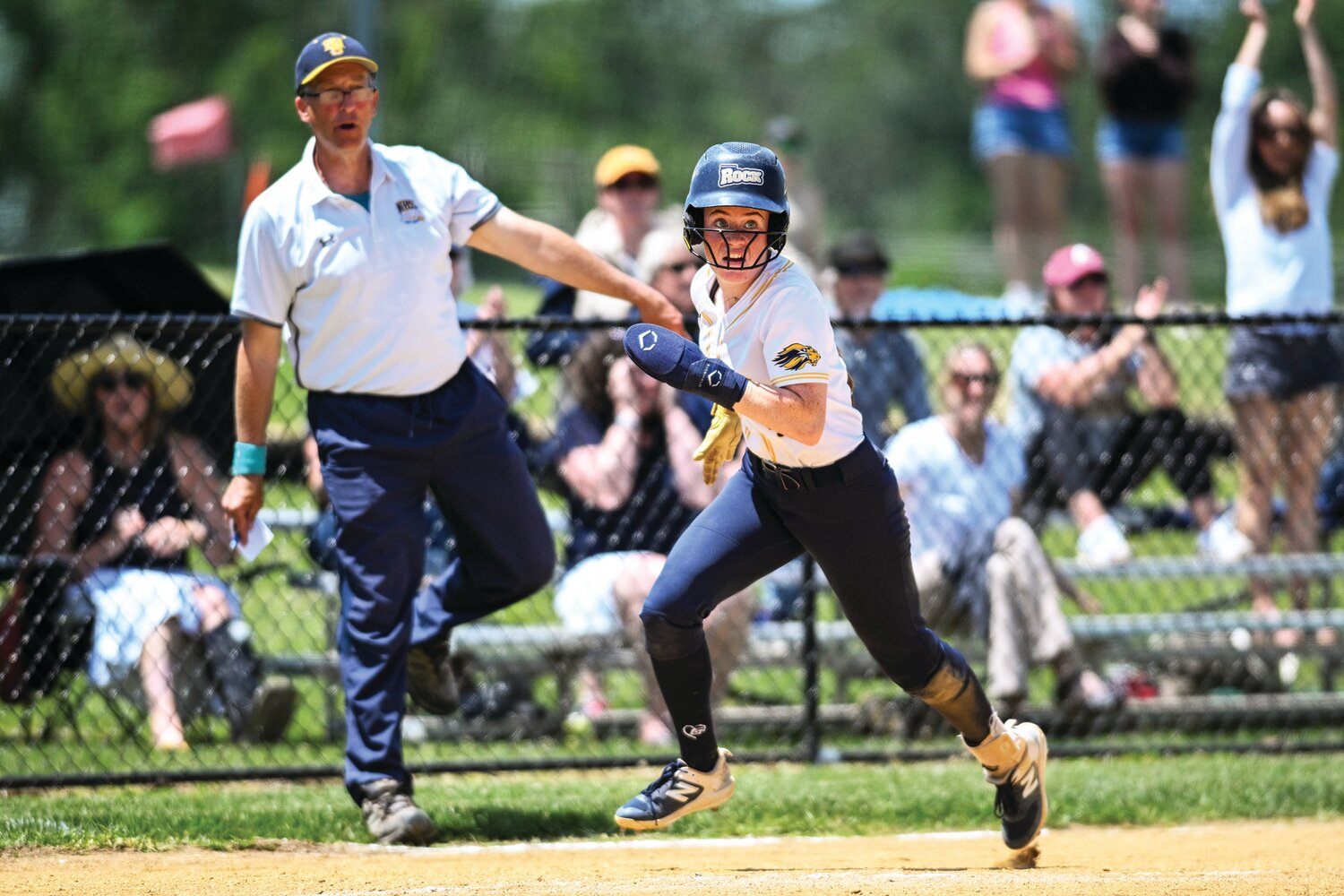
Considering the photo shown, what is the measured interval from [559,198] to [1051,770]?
11278 mm

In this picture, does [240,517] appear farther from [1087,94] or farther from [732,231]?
[1087,94]

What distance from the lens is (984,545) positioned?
22.8 ft

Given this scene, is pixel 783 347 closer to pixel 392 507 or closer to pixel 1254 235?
pixel 392 507

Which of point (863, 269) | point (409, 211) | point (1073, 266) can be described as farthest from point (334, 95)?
point (1073, 266)

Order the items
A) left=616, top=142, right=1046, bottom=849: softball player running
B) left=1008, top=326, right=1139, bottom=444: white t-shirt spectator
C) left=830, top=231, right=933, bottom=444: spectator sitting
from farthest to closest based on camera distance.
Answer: left=1008, top=326, right=1139, bottom=444: white t-shirt spectator
left=830, top=231, right=933, bottom=444: spectator sitting
left=616, top=142, right=1046, bottom=849: softball player running

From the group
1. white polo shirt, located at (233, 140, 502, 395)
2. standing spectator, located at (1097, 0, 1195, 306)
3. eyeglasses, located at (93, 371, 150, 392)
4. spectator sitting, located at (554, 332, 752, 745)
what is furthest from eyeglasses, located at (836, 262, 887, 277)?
standing spectator, located at (1097, 0, 1195, 306)

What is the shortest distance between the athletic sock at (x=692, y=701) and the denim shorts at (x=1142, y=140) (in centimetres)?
652

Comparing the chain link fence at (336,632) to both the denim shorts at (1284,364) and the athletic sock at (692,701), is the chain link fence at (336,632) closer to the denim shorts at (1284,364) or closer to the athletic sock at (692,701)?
the denim shorts at (1284,364)

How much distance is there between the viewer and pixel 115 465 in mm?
6801

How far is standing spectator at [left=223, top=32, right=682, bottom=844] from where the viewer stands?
5.22 metres

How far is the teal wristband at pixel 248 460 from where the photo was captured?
5.33 meters

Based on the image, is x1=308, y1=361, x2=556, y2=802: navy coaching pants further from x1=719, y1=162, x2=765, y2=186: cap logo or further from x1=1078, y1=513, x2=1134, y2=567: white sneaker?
x1=1078, y1=513, x2=1134, y2=567: white sneaker

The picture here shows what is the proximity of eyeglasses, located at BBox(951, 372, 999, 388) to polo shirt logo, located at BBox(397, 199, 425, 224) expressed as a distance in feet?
8.91

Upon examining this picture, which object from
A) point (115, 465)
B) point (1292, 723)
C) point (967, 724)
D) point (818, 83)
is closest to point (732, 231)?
point (967, 724)
